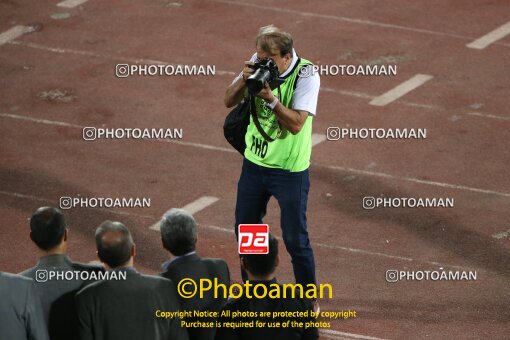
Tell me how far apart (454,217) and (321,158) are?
1.90 metres

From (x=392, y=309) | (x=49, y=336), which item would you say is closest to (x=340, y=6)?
(x=392, y=309)

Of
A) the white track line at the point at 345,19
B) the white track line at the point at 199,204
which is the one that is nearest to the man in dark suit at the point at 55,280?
the white track line at the point at 199,204

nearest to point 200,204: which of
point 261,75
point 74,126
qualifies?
point 74,126

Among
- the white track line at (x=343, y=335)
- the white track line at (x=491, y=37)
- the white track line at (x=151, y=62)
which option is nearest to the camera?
the white track line at (x=343, y=335)

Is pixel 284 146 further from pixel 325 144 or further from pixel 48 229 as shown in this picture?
pixel 325 144

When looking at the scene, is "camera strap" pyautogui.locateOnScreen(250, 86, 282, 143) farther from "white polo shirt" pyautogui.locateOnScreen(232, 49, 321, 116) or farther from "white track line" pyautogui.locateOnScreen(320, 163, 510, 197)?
"white track line" pyautogui.locateOnScreen(320, 163, 510, 197)

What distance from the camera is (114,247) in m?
7.61

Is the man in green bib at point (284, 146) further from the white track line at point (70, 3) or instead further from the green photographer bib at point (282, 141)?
the white track line at point (70, 3)

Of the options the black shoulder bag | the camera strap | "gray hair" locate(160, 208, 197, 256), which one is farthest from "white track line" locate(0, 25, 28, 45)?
"gray hair" locate(160, 208, 197, 256)

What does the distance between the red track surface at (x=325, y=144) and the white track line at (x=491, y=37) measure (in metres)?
0.16

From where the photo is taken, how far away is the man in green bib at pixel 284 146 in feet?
31.5

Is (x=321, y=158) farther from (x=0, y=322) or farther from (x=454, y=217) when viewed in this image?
(x=0, y=322)

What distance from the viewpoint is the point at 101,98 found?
49.4 feet

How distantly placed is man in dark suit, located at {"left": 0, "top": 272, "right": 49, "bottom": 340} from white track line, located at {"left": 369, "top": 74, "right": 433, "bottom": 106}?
319 inches
